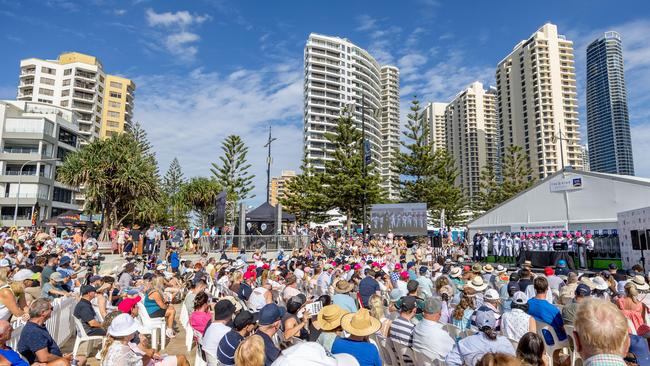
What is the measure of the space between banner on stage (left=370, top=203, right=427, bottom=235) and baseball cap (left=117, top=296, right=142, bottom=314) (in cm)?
2139

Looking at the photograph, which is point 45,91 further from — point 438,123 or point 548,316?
point 438,123

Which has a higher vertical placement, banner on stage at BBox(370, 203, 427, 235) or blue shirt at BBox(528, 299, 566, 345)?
banner on stage at BBox(370, 203, 427, 235)

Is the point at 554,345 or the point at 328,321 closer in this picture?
the point at 328,321

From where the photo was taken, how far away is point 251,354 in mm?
2512

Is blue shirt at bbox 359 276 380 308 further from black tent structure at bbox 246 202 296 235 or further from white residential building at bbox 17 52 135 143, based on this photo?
white residential building at bbox 17 52 135 143

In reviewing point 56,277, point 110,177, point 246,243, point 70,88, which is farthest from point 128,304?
point 70,88

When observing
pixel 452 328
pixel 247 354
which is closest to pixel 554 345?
pixel 452 328

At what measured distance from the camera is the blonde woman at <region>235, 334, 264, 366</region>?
2494 mm

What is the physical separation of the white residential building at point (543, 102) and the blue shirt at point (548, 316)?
89499 millimetres

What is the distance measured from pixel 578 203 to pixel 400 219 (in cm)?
1009

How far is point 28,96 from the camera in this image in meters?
68.8

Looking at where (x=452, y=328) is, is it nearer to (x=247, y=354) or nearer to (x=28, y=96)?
(x=247, y=354)

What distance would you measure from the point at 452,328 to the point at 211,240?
597 inches

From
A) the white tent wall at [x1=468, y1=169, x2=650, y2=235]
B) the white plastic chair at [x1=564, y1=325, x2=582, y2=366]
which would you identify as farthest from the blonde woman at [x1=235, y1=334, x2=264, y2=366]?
the white tent wall at [x1=468, y1=169, x2=650, y2=235]
